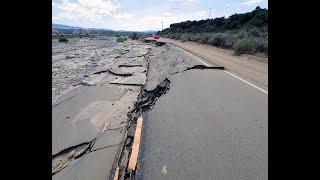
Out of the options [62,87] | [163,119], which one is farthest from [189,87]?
[62,87]

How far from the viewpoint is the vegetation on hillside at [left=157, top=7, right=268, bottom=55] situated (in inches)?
1132

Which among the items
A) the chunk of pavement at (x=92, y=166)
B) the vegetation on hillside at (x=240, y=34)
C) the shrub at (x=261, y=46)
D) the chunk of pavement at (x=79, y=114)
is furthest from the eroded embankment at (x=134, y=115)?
the vegetation on hillside at (x=240, y=34)

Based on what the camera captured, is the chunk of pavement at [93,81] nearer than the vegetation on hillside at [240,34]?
Yes

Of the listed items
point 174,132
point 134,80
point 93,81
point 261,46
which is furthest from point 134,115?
point 261,46

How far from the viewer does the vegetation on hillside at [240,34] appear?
94.3 feet

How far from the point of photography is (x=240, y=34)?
42.2m

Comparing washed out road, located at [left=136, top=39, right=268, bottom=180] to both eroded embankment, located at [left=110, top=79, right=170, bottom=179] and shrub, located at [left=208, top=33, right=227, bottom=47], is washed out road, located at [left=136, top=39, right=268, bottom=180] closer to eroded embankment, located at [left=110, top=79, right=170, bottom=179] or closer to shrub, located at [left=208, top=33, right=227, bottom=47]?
eroded embankment, located at [left=110, top=79, right=170, bottom=179]

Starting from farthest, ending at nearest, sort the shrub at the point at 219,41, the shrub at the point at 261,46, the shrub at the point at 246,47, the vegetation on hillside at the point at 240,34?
the shrub at the point at 219,41 < the vegetation on hillside at the point at 240,34 < the shrub at the point at 246,47 < the shrub at the point at 261,46

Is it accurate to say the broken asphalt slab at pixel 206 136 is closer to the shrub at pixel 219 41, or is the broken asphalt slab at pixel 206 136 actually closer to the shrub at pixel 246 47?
the shrub at pixel 246 47

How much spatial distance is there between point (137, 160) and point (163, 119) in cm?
235
